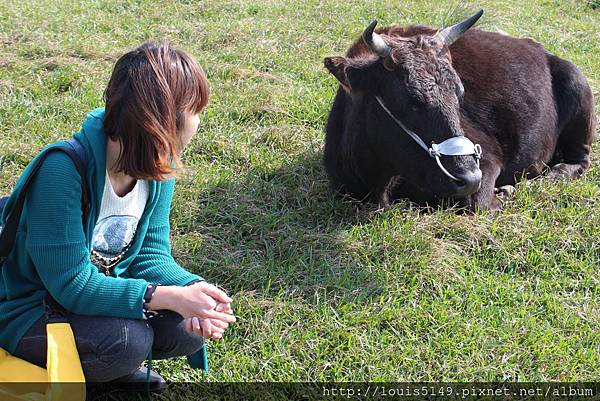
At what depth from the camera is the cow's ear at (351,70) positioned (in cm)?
452

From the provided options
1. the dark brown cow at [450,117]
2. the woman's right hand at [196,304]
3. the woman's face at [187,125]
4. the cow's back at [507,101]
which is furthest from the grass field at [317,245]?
the woman's face at [187,125]

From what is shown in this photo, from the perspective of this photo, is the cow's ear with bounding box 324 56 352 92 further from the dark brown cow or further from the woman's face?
the woman's face

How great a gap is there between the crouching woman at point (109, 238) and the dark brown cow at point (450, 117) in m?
1.93

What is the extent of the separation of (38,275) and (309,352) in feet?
4.39

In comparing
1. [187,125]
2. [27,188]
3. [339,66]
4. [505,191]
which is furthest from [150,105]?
[505,191]

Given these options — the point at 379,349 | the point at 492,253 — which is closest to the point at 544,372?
the point at 379,349

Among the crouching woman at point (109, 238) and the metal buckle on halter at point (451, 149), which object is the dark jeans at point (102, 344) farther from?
the metal buckle on halter at point (451, 149)

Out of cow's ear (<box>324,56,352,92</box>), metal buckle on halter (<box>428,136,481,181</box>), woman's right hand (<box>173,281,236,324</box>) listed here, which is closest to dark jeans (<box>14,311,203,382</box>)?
woman's right hand (<box>173,281,236,324</box>)

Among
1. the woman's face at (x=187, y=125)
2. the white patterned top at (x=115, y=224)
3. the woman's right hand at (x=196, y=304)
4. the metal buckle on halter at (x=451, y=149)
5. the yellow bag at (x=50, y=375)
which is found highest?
the woman's face at (x=187, y=125)

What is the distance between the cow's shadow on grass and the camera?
3.95 m

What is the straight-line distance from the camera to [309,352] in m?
3.38

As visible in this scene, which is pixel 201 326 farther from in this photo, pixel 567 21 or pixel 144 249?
pixel 567 21

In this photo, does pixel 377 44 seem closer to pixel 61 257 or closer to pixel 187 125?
pixel 187 125

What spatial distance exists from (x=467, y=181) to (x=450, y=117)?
0.42m
